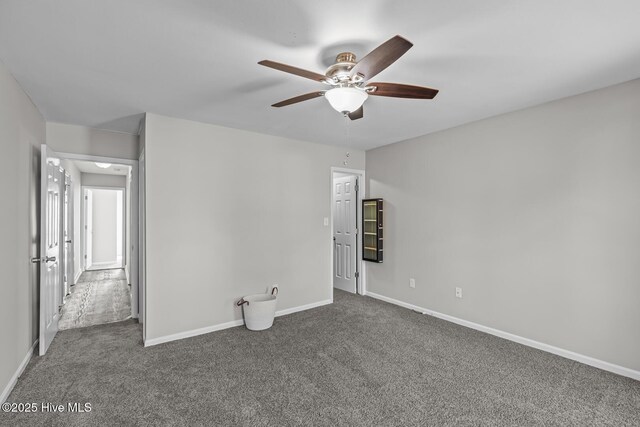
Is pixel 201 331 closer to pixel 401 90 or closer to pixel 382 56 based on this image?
pixel 401 90

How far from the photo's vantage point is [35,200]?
3.12 metres

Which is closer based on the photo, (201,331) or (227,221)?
(201,331)

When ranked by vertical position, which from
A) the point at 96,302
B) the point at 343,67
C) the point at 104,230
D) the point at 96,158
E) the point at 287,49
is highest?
the point at 287,49

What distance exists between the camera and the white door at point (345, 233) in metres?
5.27

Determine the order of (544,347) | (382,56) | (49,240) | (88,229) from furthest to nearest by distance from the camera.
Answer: (88,229)
(49,240)
(544,347)
(382,56)

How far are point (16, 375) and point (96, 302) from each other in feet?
8.36

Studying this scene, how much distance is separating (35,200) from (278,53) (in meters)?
2.90

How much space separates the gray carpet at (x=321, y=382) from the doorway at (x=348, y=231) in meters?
1.73

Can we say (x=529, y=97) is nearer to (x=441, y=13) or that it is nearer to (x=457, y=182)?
(x=457, y=182)

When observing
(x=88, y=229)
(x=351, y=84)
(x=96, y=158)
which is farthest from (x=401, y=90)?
(x=88, y=229)

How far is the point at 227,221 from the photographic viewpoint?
3779 millimetres

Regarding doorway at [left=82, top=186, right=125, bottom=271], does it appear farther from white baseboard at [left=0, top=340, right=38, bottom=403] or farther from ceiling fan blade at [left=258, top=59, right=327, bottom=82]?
ceiling fan blade at [left=258, top=59, right=327, bottom=82]

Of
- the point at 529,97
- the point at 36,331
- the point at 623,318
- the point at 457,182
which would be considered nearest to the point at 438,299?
the point at 457,182

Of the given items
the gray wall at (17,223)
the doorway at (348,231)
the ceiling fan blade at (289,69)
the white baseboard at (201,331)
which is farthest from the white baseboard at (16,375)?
the doorway at (348,231)
